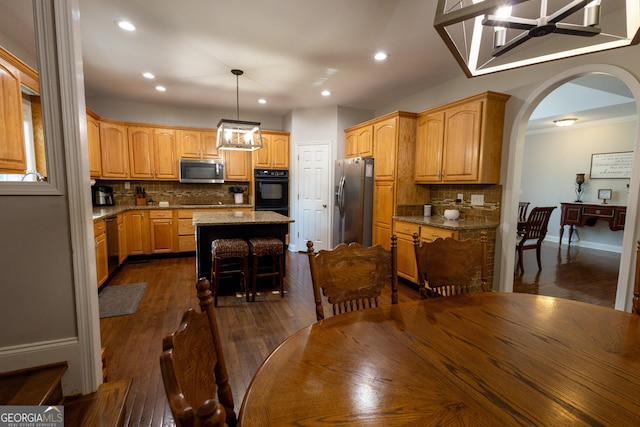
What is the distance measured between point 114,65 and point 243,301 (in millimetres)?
3078

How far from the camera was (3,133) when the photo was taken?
6.87 ft

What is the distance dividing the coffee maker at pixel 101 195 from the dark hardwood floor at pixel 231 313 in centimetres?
106

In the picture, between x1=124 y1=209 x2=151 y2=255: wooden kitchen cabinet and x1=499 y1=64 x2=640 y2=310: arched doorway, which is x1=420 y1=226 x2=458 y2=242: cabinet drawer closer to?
x1=499 y1=64 x2=640 y2=310: arched doorway

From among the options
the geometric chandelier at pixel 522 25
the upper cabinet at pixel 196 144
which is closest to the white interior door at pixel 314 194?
the upper cabinet at pixel 196 144

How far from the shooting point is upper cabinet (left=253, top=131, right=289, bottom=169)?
539 centimetres

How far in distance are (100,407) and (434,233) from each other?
9.89 ft

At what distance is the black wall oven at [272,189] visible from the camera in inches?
210

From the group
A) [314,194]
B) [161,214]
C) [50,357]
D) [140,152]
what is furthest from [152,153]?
[50,357]

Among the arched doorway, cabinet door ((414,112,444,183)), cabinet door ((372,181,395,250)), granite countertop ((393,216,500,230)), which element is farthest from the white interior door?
the arched doorway

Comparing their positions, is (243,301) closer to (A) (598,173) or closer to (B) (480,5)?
(B) (480,5)

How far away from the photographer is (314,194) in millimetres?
5297

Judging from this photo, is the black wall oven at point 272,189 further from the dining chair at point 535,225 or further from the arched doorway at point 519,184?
the dining chair at point 535,225

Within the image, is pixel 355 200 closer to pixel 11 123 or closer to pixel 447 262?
pixel 447 262

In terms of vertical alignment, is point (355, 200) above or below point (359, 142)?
below
